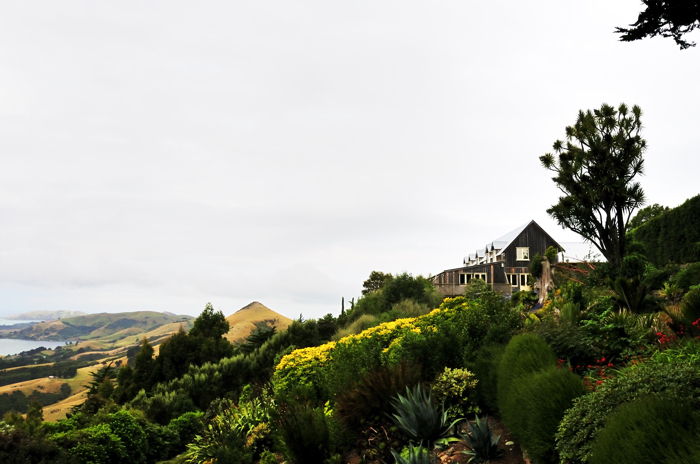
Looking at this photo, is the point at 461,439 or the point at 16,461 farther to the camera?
the point at 16,461

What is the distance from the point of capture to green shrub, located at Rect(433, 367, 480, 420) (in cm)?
684

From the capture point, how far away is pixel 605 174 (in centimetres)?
2286

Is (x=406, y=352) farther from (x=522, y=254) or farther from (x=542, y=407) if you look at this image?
(x=522, y=254)

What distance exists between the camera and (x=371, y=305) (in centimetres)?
3394

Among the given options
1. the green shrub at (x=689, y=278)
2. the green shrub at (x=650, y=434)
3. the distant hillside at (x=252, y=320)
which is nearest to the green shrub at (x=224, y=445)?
the green shrub at (x=650, y=434)

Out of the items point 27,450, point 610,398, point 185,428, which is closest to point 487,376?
point 610,398

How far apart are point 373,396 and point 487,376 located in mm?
1781

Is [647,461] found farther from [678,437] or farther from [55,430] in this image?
[55,430]

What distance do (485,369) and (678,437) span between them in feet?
13.4

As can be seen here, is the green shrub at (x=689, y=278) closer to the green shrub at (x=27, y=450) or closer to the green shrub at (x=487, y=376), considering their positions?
the green shrub at (x=487, y=376)

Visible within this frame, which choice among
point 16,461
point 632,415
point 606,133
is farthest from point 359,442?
point 606,133

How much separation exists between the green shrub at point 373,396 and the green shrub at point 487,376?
0.95 metres

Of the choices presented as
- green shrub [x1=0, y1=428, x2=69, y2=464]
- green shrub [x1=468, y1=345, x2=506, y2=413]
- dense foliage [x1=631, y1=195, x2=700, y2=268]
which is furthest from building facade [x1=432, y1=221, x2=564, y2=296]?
green shrub [x1=468, y1=345, x2=506, y2=413]

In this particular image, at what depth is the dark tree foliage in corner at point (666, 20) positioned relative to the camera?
330 inches
